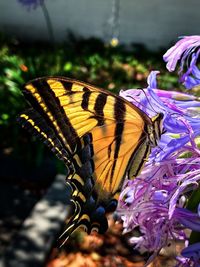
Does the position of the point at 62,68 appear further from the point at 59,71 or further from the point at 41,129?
the point at 41,129

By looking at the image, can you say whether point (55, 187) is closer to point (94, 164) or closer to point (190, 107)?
point (94, 164)

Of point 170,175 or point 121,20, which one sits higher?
point 121,20

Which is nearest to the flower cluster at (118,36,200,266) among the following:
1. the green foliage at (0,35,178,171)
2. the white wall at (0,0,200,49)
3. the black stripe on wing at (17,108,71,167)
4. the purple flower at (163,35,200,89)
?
the purple flower at (163,35,200,89)

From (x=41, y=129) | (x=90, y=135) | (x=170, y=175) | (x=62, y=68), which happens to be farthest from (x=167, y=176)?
(x=62, y=68)

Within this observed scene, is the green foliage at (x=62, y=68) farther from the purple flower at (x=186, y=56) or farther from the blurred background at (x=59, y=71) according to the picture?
the purple flower at (x=186, y=56)

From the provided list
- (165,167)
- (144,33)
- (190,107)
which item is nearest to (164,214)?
(165,167)

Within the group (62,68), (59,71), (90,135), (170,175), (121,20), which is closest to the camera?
(170,175)

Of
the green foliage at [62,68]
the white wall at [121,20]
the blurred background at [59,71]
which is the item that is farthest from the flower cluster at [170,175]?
the white wall at [121,20]
